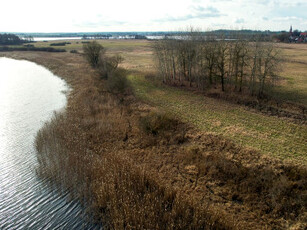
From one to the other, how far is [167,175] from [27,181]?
1008cm

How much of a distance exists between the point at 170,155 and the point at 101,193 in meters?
7.38

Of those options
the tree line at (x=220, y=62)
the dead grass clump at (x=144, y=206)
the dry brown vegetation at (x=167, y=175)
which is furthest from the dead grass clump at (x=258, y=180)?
the tree line at (x=220, y=62)

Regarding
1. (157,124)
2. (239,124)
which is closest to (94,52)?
(157,124)

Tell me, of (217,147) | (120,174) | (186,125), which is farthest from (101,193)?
(186,125)

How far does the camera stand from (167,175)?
15555 mm

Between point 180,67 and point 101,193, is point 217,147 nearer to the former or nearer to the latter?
point 101,193

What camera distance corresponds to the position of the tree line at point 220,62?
29.2m

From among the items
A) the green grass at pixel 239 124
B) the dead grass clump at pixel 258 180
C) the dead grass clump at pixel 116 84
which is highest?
the dead grass clump at pixel 116 84

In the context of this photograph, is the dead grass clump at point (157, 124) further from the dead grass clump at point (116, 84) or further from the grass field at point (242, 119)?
the dead grass clump at point (116, 84)

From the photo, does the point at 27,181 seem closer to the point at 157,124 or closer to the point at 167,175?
the point at 167,175

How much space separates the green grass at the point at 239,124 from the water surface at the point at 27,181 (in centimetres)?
1423

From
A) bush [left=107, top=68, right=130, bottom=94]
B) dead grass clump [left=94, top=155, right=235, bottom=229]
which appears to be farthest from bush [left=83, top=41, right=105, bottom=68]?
dead grass clump [left=94, top=155, right=235, bottom=229]

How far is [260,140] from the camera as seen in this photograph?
60.6ft

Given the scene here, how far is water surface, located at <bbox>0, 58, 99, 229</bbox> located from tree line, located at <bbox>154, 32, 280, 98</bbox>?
22384 mm
